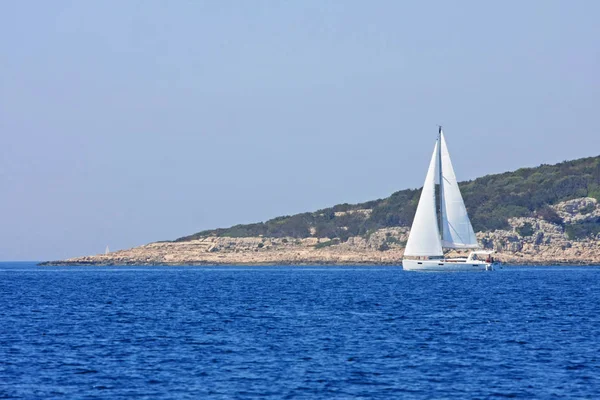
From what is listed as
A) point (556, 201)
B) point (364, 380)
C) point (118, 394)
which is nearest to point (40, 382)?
point (118, 394)

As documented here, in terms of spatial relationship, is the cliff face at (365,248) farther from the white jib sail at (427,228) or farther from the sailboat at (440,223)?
the white jib sail at (427,228)

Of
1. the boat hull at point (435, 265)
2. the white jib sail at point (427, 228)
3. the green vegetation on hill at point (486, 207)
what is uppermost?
the green vegetation on hill at point (486, 207)

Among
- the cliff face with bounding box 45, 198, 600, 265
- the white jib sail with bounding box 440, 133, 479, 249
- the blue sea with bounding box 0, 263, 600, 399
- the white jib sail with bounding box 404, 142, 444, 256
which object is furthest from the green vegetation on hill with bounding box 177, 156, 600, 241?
the blue sea with bounding box 0, 263, 600, 399

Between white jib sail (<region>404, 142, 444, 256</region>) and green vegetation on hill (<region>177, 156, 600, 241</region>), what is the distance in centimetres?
5299

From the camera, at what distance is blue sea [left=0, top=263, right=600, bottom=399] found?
A: 2769cm

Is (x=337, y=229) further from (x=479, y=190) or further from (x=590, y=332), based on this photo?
(x=590, y=332)

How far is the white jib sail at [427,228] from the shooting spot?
102 metres

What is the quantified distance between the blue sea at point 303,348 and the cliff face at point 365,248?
273 ft

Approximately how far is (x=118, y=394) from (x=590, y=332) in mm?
23525

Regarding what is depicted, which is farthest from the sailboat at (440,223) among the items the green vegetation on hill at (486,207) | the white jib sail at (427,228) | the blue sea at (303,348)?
the green vegetation on hill at (486,207)

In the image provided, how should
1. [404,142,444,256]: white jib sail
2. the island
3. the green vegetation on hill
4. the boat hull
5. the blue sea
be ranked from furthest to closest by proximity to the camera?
1. the green vegetation on hill
2. the island
3. the boat hull
4. [404,142,444,256]: white jib sail
5. the blue sea

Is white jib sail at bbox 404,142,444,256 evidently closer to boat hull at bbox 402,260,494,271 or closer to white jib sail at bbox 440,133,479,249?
boat hull at bbox 402,260,494,271

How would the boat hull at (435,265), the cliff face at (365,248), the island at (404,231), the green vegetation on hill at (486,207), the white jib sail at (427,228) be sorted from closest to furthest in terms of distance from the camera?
1. the white jib sail at (427,228)
2. the boat hull at (435,265)
3. the cliff face at (365,248)
4. the island at (404,231)
5. the green vegetation on hill at (486,207)

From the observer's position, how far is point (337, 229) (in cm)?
18088
